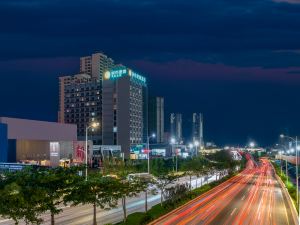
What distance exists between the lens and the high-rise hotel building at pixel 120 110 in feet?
596

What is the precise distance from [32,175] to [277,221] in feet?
92.1

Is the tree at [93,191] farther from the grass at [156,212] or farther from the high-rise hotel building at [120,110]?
the high-rise hotel building at [120,110]

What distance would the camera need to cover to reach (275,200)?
62.7 m

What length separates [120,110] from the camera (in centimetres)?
18462

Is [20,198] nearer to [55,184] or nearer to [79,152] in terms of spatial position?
[55,184]

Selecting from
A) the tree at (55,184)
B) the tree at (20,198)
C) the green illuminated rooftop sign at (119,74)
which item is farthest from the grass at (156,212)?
the green illuminated rooftop sign at (119,74)

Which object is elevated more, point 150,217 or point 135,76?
point 135,76

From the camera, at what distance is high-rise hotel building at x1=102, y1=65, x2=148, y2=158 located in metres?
182

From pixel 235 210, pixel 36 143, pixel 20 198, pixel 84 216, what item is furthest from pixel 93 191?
pixel 36 143

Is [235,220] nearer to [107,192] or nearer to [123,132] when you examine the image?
[107,192]

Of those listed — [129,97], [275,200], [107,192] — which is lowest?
[275,200]

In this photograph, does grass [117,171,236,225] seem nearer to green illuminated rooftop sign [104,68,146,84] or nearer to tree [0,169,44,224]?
tree [0,169,44,224]

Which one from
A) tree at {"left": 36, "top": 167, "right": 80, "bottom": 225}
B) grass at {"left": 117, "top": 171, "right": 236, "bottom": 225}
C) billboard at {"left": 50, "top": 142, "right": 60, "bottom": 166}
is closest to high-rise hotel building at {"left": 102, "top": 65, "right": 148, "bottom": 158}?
billboard at {"left": 50, "top": 142, "right": 60, "bottom": 166}

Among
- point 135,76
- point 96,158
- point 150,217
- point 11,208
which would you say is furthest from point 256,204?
point 135,76
